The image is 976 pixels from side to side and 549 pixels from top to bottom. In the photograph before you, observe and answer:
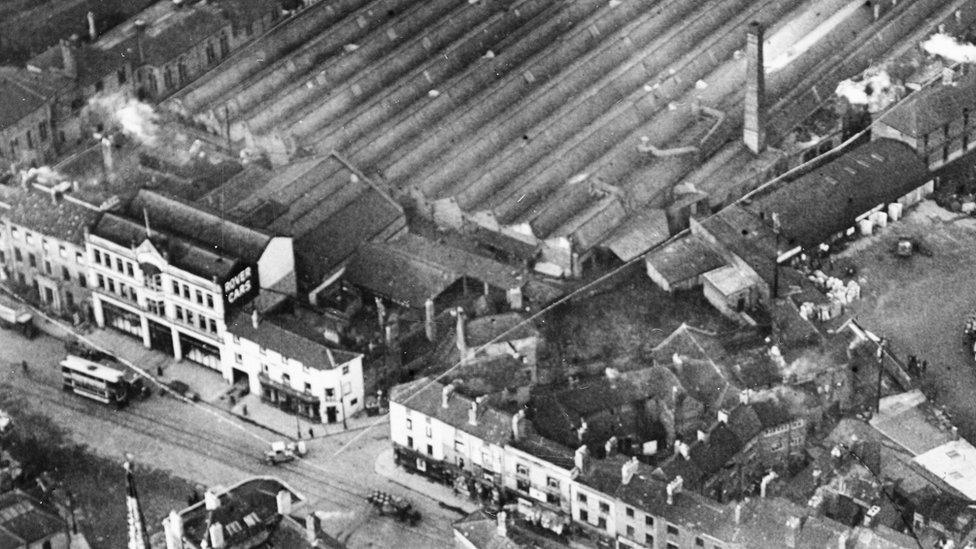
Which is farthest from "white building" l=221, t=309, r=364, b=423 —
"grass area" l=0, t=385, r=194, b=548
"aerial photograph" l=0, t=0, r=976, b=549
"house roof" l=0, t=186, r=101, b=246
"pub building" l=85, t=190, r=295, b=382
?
"house roof" l=0, t=186, r=101, b=246

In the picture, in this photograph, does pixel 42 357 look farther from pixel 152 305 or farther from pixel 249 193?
pixel 249 193

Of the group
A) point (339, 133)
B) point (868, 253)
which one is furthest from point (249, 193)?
point (868, 253)

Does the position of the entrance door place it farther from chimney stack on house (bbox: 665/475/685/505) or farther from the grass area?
chimney stack on house (bbox: 665/475/685/505)

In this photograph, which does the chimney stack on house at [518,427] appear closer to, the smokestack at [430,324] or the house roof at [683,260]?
the smokestack at [430,324]

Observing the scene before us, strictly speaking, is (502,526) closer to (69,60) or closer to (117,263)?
(117,263)

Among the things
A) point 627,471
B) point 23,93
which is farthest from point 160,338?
point 627,471

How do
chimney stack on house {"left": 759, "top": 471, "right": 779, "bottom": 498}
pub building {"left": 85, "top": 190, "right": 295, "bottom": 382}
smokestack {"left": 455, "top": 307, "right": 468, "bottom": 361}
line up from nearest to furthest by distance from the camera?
chimney stack on house {"left": 759, "top": 471, "right": 779, "bottom": 498} < smokestack {"left": 455, "top": 307, "right": 468, "bottom": 361} < pub building {"left": 85, "top": 190, "right": 295, "bottom": 382}

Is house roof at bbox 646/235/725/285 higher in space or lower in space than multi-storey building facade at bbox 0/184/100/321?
lower
